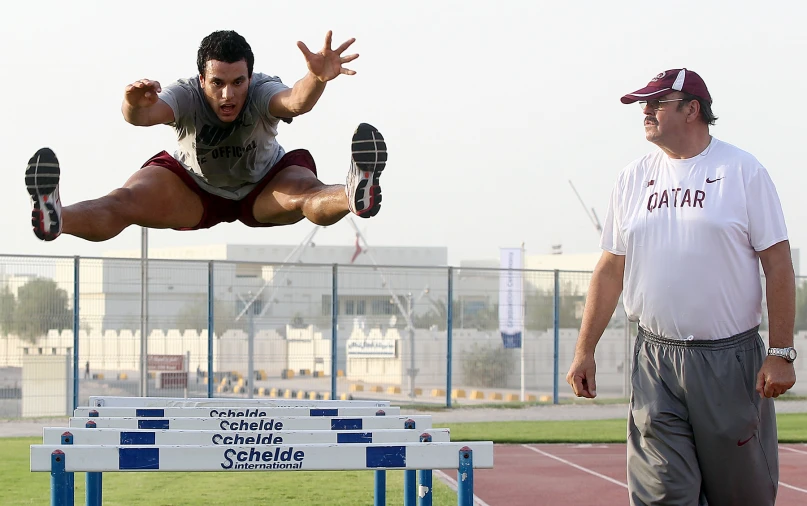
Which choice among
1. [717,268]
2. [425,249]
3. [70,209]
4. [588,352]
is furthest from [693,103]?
[425,249]

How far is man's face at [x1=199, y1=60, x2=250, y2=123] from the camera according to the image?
4.94m

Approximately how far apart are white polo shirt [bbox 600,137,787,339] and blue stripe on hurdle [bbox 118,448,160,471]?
1.91 m

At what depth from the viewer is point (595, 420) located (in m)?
14.8

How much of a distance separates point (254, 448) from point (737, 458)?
1827 millimetres

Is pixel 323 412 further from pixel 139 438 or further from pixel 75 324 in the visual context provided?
pixel 75 324

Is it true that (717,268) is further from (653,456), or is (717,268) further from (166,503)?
(166,503)

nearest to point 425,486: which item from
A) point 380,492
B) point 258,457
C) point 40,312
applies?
point 258,457

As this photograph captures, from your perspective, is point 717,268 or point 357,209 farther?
point 357,209

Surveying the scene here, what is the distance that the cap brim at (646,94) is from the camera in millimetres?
3861

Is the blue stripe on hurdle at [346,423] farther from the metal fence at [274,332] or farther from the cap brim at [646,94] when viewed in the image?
the metal fence at [274,332]

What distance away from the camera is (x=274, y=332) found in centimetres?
1469

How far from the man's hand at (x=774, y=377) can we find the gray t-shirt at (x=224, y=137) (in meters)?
2.54

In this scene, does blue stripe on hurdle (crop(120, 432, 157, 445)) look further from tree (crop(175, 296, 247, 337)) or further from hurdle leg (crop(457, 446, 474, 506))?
tree (crop(175, 296, 247, 337))

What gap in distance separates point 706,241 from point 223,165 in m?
2.52
